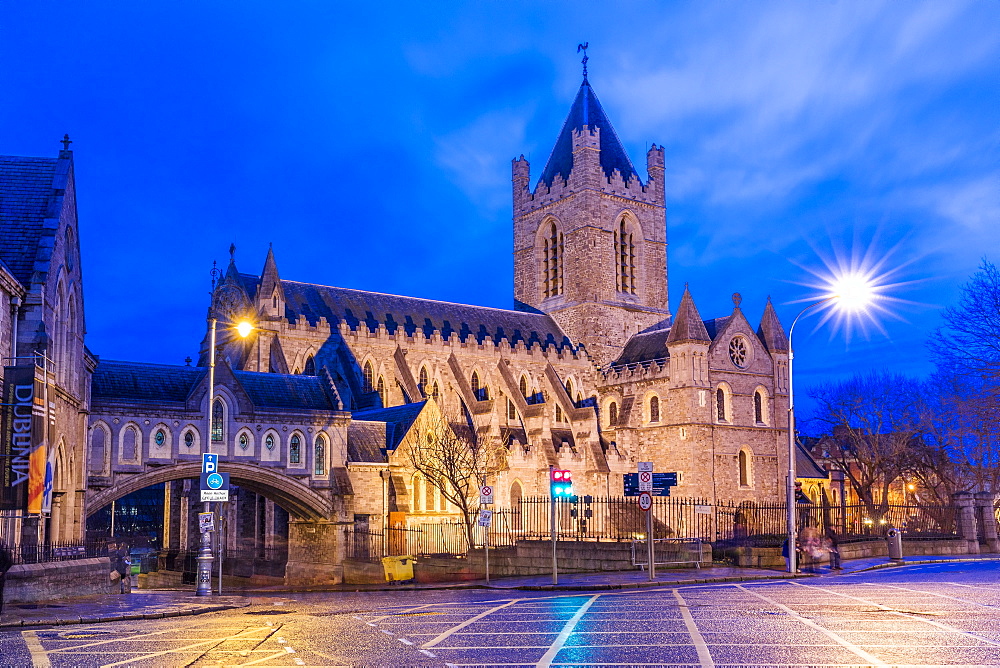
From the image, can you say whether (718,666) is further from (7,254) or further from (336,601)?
(7,254)

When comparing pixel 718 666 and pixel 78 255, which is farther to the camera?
pixel 78 255

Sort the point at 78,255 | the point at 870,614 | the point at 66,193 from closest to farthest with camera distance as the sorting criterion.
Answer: the point at 870,614, the point at 66,193, the point at 78,255

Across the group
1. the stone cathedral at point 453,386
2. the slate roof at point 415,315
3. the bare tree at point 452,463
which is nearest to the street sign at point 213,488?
the stone cathedral at point 453,386

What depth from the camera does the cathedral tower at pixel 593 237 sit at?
217ft

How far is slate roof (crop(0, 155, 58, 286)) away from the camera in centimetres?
2464

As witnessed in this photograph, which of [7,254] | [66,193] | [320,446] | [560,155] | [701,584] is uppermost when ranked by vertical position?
[560,155]

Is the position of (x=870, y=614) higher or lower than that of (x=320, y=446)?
lower

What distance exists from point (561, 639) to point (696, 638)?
5.63ft

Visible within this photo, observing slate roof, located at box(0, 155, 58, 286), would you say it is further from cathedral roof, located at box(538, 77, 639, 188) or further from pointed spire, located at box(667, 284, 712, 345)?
cathedral roof, located at box(538, 77, 639, 188)

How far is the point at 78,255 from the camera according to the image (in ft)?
96.8

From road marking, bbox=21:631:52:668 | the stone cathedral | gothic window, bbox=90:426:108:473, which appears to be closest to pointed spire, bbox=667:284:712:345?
the stone cathedral

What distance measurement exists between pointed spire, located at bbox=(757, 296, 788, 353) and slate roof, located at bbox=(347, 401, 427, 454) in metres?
24.2

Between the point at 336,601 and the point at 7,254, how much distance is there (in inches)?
457

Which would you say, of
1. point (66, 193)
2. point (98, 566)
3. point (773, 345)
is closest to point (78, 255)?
point (66, 193)
